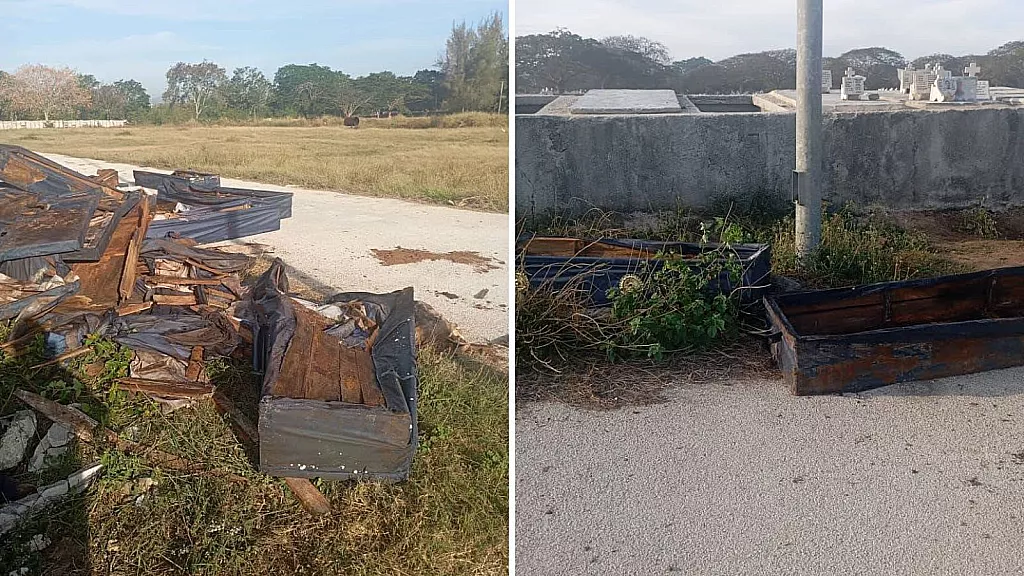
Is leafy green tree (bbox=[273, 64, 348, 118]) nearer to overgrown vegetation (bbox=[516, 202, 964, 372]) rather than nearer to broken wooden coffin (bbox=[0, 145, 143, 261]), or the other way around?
broken wooden coffin (bbox=[0, 145, 143, 261])

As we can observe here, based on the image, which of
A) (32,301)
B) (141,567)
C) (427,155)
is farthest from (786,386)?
(427,155)

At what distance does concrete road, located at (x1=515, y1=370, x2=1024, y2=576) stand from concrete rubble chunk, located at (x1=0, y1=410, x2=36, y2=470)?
66.2 inches

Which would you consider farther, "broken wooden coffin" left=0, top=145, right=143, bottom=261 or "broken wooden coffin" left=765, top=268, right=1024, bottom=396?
"broken wooden coffin" left=0, top=145, right=143, bottom=261

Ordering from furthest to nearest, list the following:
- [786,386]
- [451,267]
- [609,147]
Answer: [451,267]
[609,147]
[786,386]

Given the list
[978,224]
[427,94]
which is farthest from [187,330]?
[427,94]

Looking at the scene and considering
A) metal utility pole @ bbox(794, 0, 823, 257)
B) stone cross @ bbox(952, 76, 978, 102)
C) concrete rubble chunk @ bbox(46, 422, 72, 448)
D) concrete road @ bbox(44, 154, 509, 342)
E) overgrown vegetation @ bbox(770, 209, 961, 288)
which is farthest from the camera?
stone cross @ bbox(952, 76, 978, 102)

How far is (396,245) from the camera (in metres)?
6.80

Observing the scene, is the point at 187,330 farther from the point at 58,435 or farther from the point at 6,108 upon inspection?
the point at 6,108

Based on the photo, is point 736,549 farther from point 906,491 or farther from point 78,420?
point 78,420

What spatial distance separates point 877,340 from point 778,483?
2.60 feet

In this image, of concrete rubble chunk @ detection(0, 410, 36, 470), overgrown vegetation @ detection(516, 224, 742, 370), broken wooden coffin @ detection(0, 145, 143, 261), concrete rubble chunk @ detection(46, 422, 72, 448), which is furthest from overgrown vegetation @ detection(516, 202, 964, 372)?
broken wooden coffin @ detection(0, 145, 143, 261)

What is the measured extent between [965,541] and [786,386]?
98 cm

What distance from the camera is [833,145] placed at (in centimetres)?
521

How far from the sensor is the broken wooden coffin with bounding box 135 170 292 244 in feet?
18.5
